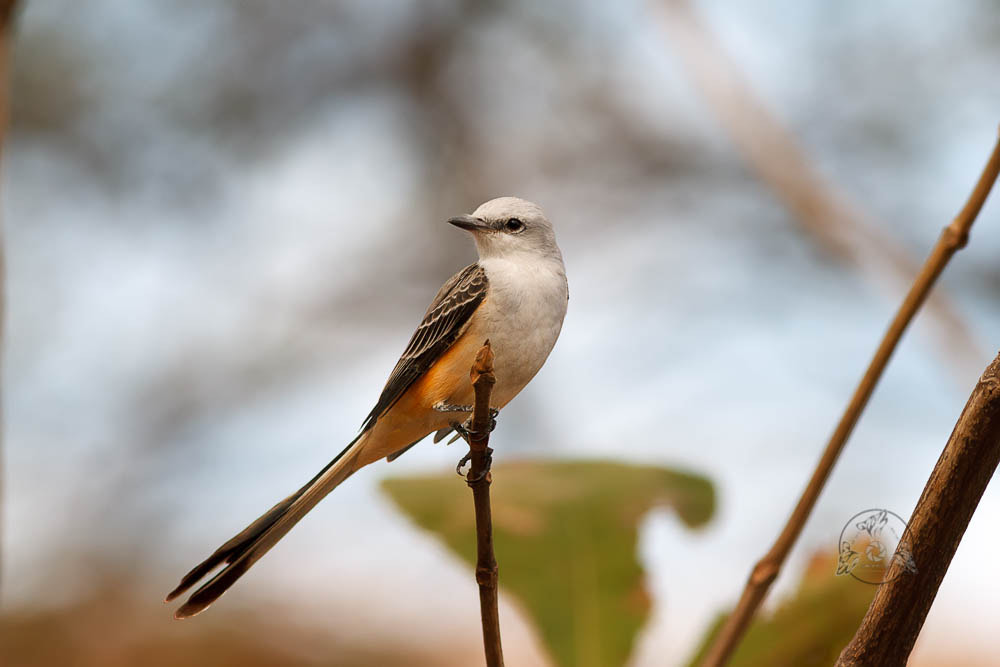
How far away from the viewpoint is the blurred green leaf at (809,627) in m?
1.87

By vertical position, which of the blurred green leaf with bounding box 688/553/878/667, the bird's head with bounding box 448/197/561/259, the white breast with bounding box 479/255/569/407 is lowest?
the blurred green leaf with bounding box 688/553/878/667

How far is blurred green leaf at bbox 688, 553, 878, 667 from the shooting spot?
6.13 feet

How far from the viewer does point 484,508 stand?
1.45 meters

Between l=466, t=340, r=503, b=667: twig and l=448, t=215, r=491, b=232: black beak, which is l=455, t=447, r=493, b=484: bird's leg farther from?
l=448, t=215, r=491, b=232: black beak

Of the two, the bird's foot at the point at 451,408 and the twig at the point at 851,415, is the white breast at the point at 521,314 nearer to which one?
the bird's foot at the point at 451,408

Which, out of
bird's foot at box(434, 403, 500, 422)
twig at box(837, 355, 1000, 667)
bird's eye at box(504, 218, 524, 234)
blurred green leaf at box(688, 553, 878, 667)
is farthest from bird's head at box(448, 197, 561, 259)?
twig at box(837, 355, 1000, 667)

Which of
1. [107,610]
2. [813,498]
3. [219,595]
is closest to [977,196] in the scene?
[813,498]

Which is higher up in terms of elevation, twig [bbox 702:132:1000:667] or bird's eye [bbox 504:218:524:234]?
bird's eye [bbox 504:218:524:234]

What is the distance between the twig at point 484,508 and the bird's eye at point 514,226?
0.76 metres

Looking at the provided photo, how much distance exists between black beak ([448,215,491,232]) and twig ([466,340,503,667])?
703 mm

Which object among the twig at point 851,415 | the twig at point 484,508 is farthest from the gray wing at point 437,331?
the twig at point 851,415

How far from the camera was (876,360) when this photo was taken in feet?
3.73

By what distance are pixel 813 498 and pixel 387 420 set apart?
4.38ft

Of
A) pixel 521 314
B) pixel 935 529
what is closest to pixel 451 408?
pixel 521 314
